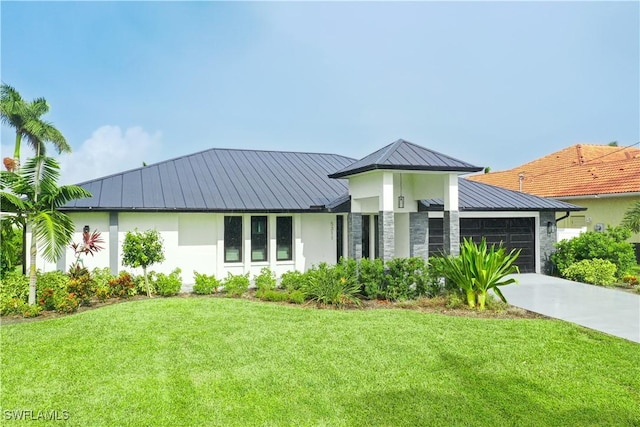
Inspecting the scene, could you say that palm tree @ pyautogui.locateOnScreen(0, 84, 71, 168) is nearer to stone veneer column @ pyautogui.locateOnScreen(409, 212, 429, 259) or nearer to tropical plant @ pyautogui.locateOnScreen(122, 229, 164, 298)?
tropical plant @ pyautogui.locateOnScreen(122, 229, 164, 298)

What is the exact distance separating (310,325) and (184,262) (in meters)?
6.67

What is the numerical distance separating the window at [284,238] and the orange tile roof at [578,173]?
15.1 metres

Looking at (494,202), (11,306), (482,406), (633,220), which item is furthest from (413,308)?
(11,306)

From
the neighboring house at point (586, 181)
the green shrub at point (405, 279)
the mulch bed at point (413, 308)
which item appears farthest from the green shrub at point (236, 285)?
the neighboring house at point (586, 181)

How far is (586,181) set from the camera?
22188mm

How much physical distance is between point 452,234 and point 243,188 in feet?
25.0

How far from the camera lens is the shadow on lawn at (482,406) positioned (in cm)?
501

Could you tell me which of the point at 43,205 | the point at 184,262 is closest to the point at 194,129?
the point at 184,262

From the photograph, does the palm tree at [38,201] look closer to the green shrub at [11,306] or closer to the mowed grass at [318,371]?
the green shrub at [11,306]

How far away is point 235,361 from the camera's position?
6.87 m

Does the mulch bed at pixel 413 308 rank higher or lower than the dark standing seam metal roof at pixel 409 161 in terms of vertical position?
lower

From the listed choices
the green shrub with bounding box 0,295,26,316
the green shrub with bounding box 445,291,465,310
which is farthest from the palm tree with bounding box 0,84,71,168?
the green shrub with bounding box 445,291,465,310

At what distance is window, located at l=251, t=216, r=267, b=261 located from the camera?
14.8m

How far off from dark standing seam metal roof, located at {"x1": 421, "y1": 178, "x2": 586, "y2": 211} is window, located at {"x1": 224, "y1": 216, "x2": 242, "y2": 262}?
256 inches
